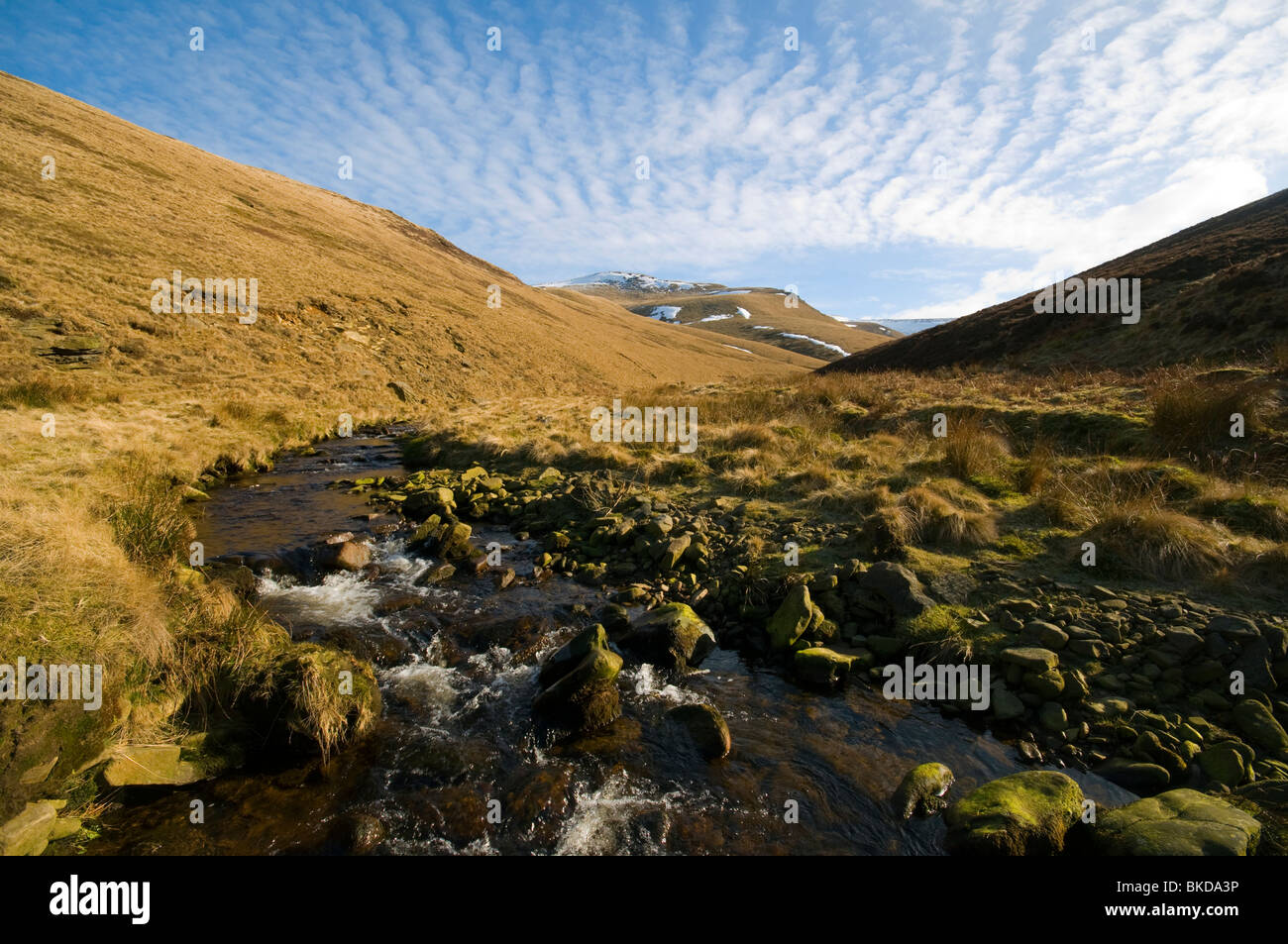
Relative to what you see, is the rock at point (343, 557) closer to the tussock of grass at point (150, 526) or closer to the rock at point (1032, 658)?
the tussock of grass at point (150, 526)

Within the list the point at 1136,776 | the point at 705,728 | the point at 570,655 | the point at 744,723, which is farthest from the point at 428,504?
the point at 1136,776

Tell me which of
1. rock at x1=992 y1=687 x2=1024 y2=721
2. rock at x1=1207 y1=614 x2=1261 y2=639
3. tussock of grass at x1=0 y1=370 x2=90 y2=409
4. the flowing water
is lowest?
the flowing water

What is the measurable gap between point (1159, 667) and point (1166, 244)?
4322 cm

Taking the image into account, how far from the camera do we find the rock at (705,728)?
5.09 m

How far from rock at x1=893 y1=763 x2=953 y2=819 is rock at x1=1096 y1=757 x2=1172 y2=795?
1.26 metres

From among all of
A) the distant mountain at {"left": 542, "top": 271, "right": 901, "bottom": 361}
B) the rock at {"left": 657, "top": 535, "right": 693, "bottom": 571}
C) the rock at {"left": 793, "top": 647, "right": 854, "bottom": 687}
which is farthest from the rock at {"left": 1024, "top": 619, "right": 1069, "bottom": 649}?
the distant mountain at {"left": 542, "top": 271, "right": 901, "bottom": 361}

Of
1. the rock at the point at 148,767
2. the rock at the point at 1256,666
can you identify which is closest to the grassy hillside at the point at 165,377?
the rock at the point at 148,767

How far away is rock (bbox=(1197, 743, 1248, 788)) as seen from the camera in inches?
156

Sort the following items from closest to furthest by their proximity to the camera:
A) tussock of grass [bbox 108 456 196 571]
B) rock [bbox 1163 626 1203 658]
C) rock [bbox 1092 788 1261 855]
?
rock [bbox 1092 788 1261 855], rock [bbox 1163 626 1203 658], tussock of grass [bbox 108 456 196 571]

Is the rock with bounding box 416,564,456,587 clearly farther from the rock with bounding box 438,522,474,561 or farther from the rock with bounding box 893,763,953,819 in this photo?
the rock with bounding box 893,763,953,819

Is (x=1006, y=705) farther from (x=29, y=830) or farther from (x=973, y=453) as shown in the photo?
(x=29, y=830)

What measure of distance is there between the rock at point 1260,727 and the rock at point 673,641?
4823 millimetres
